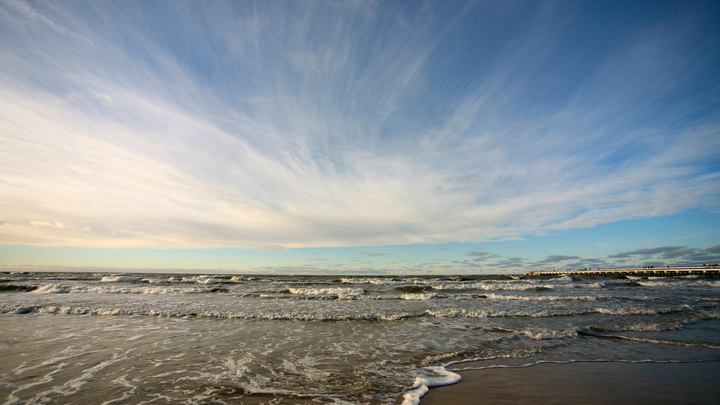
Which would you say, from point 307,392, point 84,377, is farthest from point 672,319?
point 84,377

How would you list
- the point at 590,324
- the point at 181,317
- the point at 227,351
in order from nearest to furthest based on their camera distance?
the point at 227,351 → the point at 590,324 → the point at 181,317

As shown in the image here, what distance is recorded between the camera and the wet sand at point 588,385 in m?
5.73

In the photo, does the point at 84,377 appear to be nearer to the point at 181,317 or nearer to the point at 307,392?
the point at 307,392

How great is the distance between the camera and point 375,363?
26.8ft

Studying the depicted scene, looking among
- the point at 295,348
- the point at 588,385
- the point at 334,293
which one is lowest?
the point at 334,293

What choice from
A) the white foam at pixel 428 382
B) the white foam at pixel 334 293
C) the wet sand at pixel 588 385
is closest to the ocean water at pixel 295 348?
the white foam at pixel 428 382

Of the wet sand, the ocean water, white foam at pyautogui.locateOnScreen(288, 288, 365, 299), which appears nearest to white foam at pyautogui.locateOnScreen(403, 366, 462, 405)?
the ocean water

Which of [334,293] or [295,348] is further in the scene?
[334,293]

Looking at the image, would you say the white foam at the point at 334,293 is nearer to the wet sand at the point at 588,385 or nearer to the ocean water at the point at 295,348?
the ocean water at the point at 295,348

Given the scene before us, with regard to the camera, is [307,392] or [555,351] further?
[555,351]

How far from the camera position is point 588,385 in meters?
6.47

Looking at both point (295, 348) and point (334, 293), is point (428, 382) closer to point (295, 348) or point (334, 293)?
point (295, 348)

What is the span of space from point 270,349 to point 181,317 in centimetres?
844

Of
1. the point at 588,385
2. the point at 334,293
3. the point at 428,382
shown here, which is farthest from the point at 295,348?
the point at 334,293
